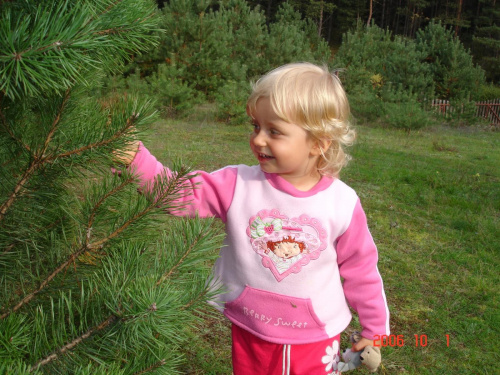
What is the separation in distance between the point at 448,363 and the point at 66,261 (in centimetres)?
247

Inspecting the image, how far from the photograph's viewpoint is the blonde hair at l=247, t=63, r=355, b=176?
4.83 ft

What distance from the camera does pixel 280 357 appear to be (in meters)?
1.61

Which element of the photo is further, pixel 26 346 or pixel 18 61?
pixel 26 346

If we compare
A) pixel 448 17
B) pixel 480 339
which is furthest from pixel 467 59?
pixel 448 17

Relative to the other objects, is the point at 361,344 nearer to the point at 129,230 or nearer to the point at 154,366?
the point at 154,366

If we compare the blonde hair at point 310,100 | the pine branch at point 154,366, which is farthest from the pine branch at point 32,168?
the blonde hair at point 310,100

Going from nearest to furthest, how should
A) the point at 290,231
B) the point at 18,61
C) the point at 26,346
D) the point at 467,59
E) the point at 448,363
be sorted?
1. the point at 18,61
2. the point at 26,346
3. the point at 290,231
4. the point at 448,363
5. the point at 467,59

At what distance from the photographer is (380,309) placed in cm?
161

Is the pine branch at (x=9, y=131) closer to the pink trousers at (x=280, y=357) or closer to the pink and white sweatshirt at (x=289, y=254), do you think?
the pink and white sweatshirt at (x=289, y=254)

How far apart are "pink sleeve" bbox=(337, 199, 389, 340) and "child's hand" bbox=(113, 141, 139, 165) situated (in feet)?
2.66

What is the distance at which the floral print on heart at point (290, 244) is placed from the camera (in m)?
1.55

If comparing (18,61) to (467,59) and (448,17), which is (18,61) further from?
(448,17)
